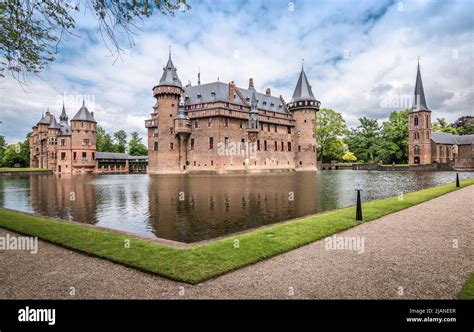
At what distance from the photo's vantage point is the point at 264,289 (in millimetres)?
4352

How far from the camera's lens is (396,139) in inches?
3182

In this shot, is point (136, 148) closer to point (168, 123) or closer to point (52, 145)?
point (52, 145)

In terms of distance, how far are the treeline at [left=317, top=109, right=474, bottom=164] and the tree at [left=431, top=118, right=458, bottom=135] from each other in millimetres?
4894

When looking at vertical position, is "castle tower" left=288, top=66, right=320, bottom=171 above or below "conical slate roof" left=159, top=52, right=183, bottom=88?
below

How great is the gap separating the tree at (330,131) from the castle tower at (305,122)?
443 inches

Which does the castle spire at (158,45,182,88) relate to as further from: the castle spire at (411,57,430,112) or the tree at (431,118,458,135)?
the tree at (431,118,458,135)

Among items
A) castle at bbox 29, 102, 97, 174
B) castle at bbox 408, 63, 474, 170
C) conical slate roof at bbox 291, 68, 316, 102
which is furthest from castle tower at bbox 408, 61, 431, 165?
castle at bbox 29, 102, 97, 174

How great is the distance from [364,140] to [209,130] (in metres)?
49.9

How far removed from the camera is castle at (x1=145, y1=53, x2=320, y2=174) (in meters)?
53.0

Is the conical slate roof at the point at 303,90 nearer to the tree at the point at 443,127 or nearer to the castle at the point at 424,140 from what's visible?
the castle at the point at 424,140

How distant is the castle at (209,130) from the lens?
174 ft

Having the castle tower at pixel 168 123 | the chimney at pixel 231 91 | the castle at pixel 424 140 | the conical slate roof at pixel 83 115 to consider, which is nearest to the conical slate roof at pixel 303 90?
the chimney at pixel 231 91

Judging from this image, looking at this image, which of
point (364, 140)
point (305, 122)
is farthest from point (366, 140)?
point (305, 122)
